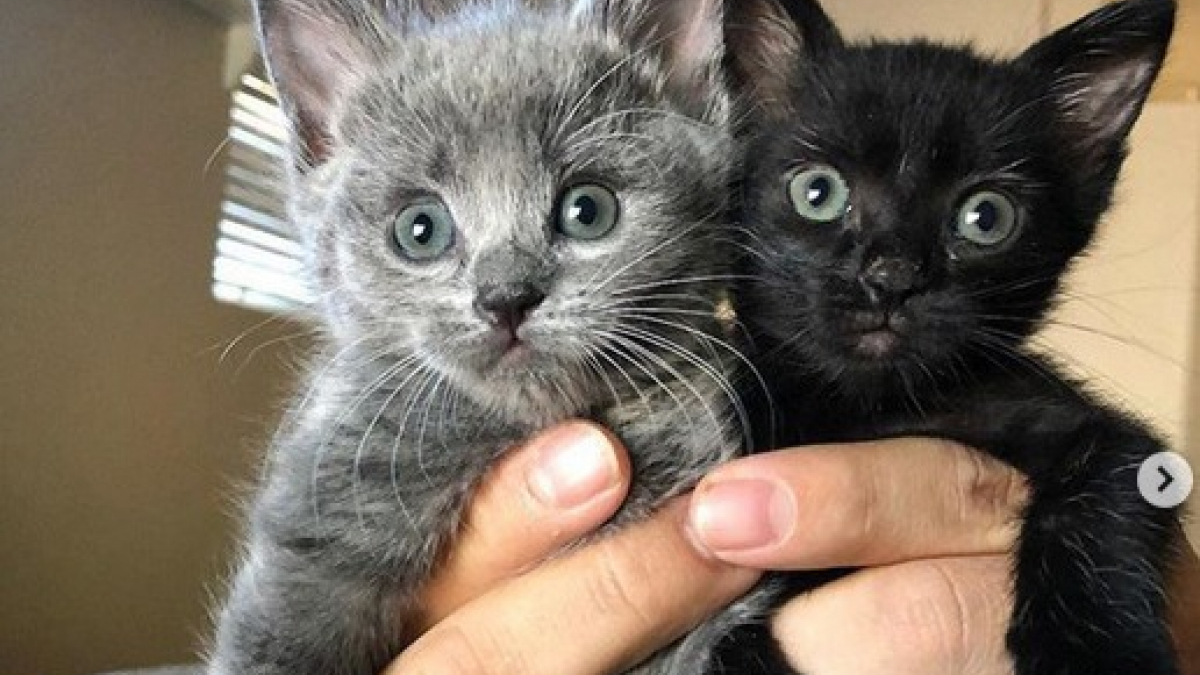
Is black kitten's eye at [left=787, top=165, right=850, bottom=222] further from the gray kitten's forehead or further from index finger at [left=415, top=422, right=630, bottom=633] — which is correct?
index finger at [left=415, top=422, right=630, bottom=633]

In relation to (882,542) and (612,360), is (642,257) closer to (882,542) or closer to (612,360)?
(612,360)

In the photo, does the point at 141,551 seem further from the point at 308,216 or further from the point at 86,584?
the point at 308,216

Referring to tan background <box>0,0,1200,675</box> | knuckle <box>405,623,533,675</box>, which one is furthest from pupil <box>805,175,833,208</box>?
tan background <box>0,0,1200,675</box>

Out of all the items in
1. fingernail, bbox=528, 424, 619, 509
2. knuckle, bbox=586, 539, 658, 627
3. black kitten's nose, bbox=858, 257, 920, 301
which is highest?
black kitten's nose, bbox=858, 257, 920, 301

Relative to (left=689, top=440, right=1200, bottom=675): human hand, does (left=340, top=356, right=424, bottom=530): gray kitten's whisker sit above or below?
above

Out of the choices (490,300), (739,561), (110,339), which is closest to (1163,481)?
(739,561)

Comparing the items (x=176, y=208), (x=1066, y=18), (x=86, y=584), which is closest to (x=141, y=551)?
(x=86, y=584)
